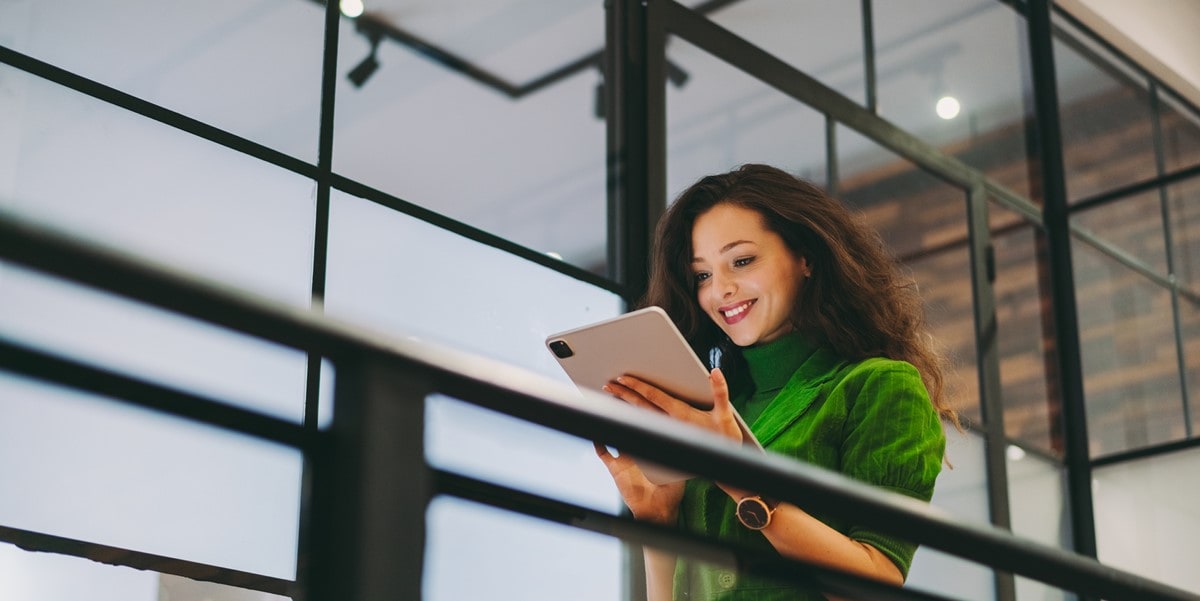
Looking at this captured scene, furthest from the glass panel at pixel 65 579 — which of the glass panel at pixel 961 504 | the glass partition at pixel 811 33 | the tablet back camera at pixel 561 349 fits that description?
the glass panel at pixel 961 504

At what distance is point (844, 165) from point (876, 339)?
2.11 m

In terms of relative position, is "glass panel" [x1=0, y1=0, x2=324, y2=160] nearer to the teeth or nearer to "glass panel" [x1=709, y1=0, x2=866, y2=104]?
the teeth

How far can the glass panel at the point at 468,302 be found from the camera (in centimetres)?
252

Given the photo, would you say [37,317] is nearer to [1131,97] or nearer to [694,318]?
[694,318]

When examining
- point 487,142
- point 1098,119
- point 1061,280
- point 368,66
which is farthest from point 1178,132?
point 368,66

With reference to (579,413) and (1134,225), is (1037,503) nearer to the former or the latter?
(1134,225)

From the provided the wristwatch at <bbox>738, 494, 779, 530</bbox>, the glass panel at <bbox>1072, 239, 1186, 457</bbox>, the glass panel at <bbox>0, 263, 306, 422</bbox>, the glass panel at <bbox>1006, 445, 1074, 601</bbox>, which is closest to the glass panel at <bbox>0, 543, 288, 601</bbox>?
the glass panel at <bbox>0, 263, 306, 422</bbox>

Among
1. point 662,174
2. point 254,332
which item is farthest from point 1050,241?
point 254,332

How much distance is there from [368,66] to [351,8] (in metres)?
0.12

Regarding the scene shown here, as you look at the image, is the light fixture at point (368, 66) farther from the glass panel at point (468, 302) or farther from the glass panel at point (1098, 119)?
Result: the glass panel at point (1098, 119)

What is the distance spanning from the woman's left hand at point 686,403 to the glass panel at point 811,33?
2.13 m

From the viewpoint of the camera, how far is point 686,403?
1.48 meters

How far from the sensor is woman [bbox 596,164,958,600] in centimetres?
142

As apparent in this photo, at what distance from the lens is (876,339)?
5.52 ft
